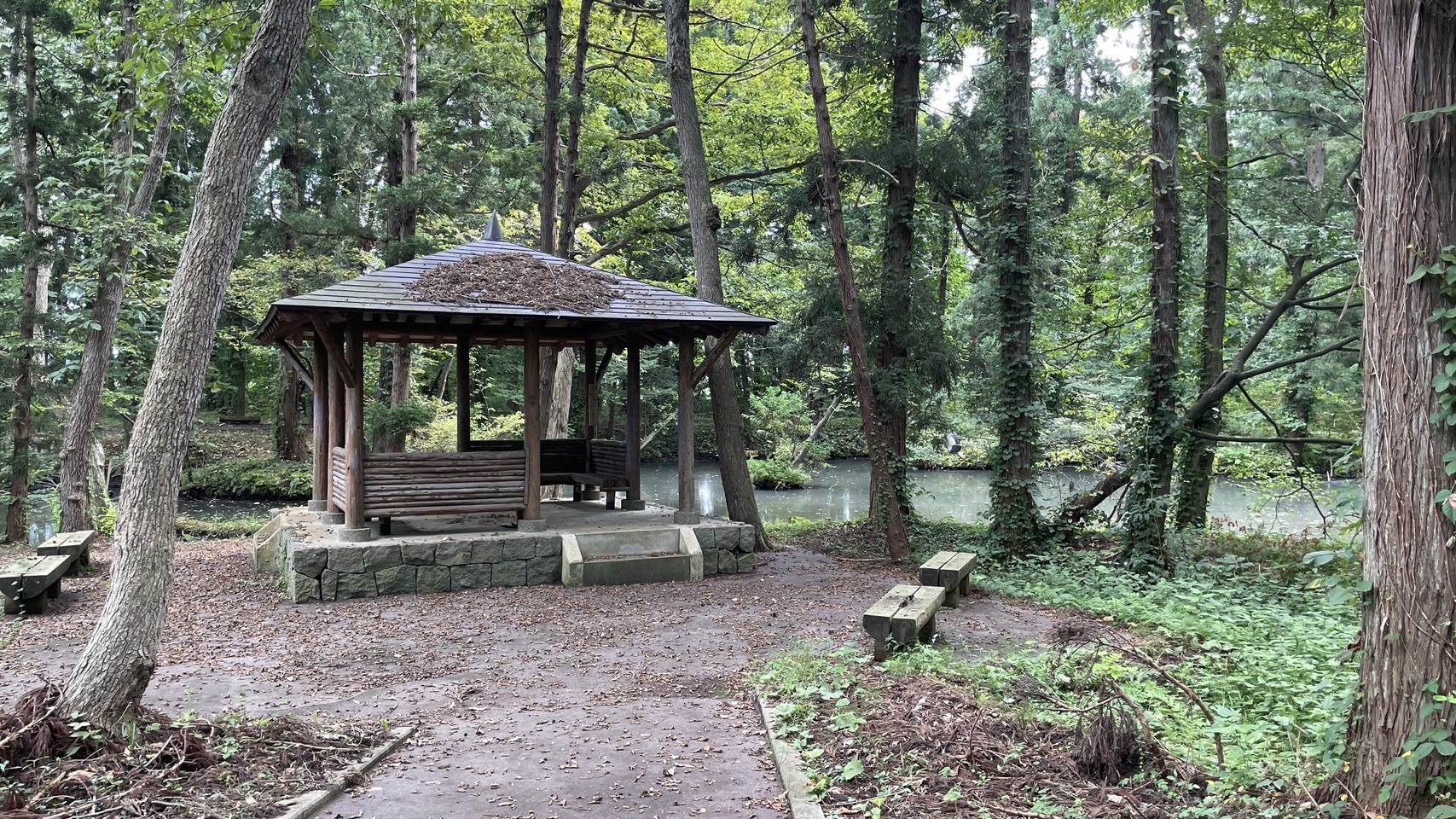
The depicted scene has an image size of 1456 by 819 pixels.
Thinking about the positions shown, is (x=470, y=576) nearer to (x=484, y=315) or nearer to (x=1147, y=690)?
(x=484, y=315)

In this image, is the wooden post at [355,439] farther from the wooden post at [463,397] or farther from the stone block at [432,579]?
the wooden post at [463,397]

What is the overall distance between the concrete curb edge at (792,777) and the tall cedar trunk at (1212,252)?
24.8 ft

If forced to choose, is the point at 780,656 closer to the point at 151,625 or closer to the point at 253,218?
the point at 151,625

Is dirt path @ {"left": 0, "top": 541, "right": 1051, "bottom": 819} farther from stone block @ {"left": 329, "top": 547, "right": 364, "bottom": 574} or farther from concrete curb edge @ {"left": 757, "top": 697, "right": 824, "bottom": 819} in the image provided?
stone block @ {"left": 329, "top": 547, "right": 364, "bottom": 574}

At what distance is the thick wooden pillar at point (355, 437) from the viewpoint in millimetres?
8797

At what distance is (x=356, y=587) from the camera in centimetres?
838

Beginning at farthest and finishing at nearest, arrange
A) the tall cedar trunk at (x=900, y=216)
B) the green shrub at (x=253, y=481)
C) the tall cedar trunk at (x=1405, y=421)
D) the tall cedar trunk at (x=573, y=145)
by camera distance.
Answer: the green shrub at (x=253, y=481) → the tall cedar trunk at (x=573, y=145) → the tall cedar trunk at (x=900, y=216) → the tall cedar trunk at (x=1405, y=421)

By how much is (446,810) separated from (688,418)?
7296 millimetres

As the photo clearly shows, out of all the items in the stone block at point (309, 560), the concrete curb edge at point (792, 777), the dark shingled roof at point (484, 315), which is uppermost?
the dark shingled roof at point (484, 315)

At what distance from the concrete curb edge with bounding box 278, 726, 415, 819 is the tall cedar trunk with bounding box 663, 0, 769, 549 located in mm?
7303

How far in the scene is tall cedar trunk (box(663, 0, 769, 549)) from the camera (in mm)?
11562

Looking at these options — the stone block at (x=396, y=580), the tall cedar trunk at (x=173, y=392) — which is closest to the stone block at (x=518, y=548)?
the stone block at (x=396, y=580)

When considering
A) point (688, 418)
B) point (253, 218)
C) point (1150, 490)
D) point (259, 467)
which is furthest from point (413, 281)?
point (259, 467)

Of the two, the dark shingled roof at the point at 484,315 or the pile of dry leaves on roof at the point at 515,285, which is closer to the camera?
the dark shingled roof at the point at 484,315
